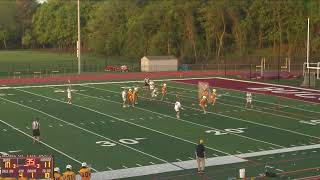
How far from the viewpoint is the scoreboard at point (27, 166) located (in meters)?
14.2

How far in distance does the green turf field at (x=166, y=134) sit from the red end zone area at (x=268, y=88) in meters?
1.91

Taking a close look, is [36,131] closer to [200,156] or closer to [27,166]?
[200,156]

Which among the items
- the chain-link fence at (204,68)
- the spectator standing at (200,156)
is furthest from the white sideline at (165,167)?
the chain-link fence at (204,68)

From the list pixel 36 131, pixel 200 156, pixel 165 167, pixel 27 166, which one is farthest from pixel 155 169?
pixel 36 131

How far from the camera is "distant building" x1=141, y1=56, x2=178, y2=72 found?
6006cm

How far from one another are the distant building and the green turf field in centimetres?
2380

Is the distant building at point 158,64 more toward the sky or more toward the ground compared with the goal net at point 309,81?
more toward the sky

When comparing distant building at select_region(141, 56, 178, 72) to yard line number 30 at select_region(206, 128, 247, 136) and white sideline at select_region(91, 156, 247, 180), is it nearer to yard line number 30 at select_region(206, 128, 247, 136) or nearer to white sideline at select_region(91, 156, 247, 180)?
yard line number 30 at select_region(206, 128, 247, 136)

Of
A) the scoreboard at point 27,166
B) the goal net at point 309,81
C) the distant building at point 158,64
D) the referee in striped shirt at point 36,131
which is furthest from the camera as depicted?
the distant building at point 158,64

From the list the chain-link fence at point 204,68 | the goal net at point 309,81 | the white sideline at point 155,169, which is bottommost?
the white sideline at point 155,169

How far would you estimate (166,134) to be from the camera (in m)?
23.7

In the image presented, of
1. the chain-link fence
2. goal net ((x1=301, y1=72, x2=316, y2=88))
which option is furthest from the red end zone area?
the chain-link fence

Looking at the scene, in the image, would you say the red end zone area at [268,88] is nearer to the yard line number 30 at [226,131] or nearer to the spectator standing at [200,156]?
the yard line number 30 at [226,131]

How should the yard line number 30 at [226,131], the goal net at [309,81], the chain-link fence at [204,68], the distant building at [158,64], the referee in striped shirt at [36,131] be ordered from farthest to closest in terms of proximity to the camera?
1. the distant building at [158,64]
2. the chain-link fence at [204,68]
3. the goal net at [309,81]
4. the yard line number 30 at [226,131]
5. the referee in striped shirt at [36,131]
